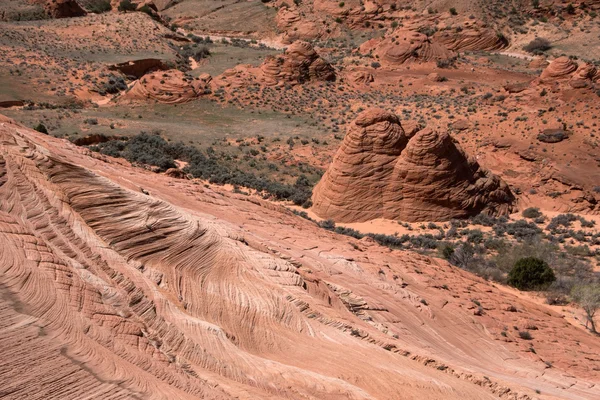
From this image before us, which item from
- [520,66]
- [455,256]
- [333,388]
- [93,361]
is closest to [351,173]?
[455,256]

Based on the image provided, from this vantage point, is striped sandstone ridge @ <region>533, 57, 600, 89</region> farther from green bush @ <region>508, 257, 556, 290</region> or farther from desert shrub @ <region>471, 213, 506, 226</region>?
green bush @ <region>508, 257, 556, 290</region>

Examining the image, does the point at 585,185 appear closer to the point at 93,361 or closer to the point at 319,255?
the point at 319,255

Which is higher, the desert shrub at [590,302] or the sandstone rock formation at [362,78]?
the sandstone rock formation at [362,78]

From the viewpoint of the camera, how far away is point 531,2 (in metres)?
64.0

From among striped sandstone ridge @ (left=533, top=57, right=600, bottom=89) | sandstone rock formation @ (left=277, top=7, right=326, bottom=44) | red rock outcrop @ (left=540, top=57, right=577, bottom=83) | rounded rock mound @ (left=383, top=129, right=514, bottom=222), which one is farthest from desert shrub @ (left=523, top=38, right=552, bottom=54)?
rounded rock mound @ (left=383, top=129, right=514, bottom=222)

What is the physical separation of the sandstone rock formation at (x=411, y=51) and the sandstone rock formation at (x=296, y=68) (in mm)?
7477

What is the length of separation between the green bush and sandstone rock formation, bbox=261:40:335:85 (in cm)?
3171

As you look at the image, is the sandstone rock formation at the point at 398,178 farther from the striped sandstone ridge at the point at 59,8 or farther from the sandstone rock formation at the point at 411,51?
the striped sandstone ridge at the point at 59,8

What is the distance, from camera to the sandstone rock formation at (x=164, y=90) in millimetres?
43094

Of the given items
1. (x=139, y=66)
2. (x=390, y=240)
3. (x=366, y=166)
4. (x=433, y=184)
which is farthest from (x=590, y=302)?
(x=139, y=66)

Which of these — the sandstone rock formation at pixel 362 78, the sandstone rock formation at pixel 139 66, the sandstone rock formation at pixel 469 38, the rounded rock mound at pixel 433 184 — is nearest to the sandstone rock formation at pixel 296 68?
the sandstone rock formation at pixel 362 78

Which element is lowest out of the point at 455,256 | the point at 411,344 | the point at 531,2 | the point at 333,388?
the point at 455,256

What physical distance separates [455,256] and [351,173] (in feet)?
22.6

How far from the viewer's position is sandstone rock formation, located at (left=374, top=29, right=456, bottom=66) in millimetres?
49875
